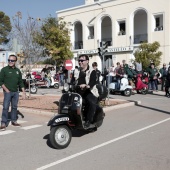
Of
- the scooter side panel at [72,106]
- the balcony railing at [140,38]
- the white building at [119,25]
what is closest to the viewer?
the scooter side panel at [72,106]

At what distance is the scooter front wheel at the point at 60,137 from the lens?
6.43 metres

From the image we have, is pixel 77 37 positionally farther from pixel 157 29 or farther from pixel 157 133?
pixel 157 133

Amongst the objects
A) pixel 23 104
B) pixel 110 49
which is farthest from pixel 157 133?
pixel 110 49

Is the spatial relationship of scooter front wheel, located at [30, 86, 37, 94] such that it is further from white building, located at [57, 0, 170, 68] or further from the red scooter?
white building, located at [57, 0, 170, 68]

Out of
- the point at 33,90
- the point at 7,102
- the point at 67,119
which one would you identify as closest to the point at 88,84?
the point at 67,119

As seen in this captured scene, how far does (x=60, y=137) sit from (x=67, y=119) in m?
0.40

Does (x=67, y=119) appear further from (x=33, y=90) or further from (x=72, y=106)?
(x=33, y=90)

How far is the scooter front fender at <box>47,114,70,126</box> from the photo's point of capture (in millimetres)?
6465

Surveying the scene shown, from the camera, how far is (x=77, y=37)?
42.8 metres

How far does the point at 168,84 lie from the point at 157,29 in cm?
1717

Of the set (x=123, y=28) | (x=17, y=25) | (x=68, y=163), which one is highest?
(x=123, y=28)

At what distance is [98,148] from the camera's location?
657cm

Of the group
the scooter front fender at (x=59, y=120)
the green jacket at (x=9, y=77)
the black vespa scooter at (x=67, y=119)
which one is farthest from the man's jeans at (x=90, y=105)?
the green jacket at (x=9, y=77)

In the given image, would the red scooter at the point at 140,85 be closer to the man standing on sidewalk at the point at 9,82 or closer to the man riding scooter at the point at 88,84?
the man standing on sidewalk at the point at 9,82
